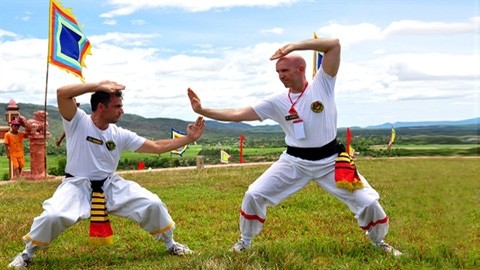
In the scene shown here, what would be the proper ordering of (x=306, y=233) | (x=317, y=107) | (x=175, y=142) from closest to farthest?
(x=317, y=107) → (x=175, y=142) → (x=306, y=233)

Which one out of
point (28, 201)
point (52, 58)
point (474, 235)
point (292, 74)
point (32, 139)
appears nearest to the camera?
point (292, 74)

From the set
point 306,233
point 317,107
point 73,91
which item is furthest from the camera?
point 306,233

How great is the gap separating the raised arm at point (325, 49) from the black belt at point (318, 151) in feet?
2.56

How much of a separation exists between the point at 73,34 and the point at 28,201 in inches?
229

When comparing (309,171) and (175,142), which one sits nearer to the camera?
(309,171)

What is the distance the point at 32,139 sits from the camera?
1831 cm

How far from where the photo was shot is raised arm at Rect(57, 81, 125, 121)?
5.96 metres

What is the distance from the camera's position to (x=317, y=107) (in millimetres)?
6383

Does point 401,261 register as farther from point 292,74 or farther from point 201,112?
point 201,112

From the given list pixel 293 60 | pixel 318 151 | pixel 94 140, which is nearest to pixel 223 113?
pixel 293 60

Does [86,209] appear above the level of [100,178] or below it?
below

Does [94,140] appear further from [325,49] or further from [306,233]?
[306,233]

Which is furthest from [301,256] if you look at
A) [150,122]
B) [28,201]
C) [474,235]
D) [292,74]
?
[150,122]

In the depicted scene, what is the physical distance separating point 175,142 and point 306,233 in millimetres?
2477
